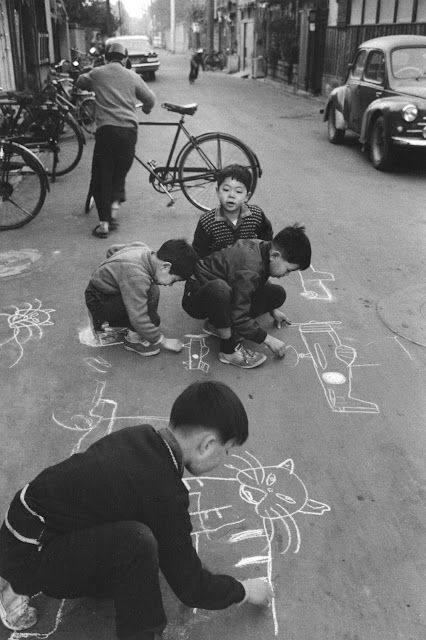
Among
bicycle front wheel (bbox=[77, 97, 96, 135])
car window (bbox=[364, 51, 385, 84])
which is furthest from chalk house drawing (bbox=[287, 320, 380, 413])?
bicycle front wheel (bbox=[77, 97, 96, 135])

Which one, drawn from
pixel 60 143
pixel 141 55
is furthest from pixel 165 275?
pixel 141 55

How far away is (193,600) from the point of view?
1906 mm

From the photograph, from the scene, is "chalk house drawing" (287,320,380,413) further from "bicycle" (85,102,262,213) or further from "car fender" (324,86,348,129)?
"car fender" (324,86,348,129)

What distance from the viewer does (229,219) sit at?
13.3ft

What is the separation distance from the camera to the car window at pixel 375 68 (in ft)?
31.3

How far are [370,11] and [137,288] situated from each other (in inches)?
643

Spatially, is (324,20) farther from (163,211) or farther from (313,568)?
(313,568)

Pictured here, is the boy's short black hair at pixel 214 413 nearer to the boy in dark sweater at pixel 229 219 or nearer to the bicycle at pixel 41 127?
the boy in dark sweater at pixel 229 219

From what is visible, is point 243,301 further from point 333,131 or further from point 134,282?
point 333,131

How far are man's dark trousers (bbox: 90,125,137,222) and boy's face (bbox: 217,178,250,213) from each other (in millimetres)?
2026

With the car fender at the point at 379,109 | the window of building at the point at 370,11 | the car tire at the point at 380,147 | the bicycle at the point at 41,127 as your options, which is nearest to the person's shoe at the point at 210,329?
the bicycle at the point at 41,127

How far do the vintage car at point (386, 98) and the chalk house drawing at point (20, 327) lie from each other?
6029 mm

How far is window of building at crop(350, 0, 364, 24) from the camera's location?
56.9ft

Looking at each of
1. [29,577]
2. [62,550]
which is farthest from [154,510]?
[29,577]
